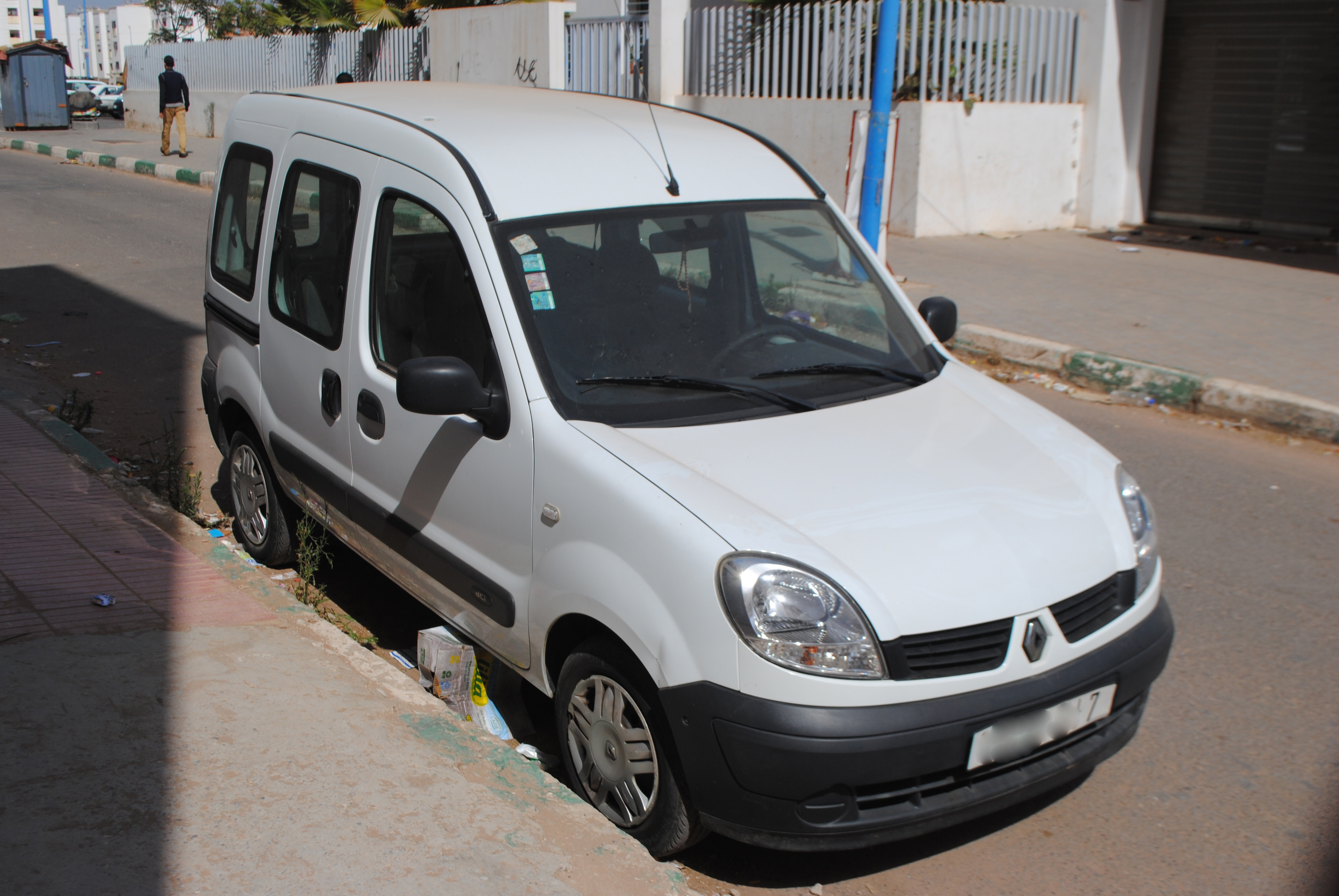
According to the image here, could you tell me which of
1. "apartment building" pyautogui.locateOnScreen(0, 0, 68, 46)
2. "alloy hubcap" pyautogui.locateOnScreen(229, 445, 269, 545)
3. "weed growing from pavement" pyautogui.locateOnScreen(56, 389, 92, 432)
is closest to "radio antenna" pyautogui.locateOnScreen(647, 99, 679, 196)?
"alloy hubcap" pyautogui.locateOnScreen(229, 445, 269, 545)

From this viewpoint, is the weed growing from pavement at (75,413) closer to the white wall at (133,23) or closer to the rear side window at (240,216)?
the rear side window at (240,216)

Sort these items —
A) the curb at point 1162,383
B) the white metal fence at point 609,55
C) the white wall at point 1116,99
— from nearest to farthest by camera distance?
the curb at point 1162,383 < the white wall at point 1116,99 < the white metal fence at point 609,55

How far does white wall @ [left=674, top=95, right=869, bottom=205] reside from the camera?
555 inches

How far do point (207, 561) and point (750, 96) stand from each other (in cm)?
1255

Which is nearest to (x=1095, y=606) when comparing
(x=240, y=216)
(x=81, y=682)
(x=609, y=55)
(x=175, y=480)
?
(x=81, y=682)

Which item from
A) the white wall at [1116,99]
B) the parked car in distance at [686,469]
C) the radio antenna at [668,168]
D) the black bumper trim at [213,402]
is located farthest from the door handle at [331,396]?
the white wall at [1116,99]

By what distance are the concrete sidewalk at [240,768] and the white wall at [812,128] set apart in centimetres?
1082

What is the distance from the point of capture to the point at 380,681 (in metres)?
3.63

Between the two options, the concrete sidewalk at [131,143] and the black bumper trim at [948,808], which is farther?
the concrete sidewalk at [131,143]

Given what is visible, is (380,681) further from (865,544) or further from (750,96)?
(750,96)

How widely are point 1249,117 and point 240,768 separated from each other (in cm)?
1492

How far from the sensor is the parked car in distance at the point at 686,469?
268 cm

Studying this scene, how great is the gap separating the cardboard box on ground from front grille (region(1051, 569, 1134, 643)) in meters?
1.77

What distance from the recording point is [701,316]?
142 inches
